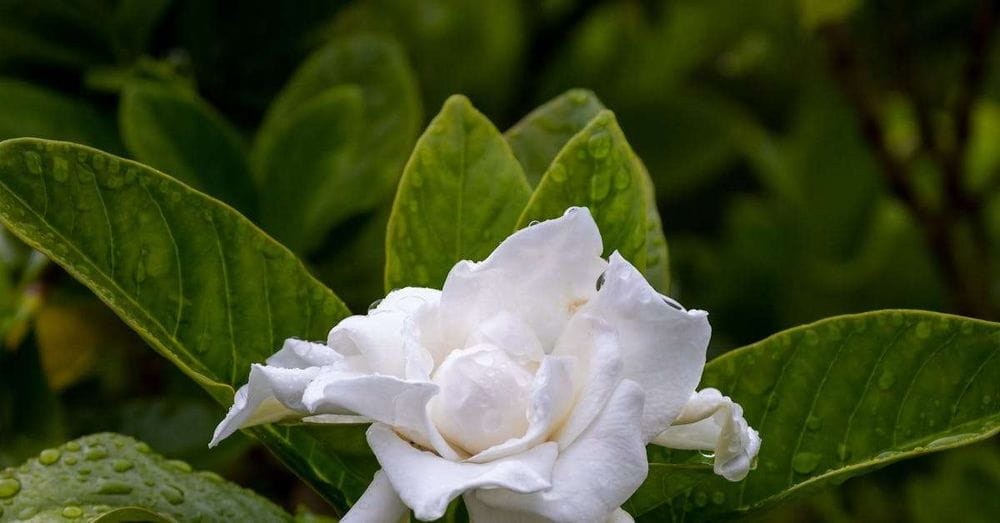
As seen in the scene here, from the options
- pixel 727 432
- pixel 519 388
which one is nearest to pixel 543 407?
pixel 519 388

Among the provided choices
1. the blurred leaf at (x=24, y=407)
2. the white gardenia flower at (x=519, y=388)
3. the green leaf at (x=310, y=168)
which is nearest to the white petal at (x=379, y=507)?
the white gardenia flower at (x=519, y=388)

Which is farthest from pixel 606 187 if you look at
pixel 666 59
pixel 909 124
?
pixel 909 124

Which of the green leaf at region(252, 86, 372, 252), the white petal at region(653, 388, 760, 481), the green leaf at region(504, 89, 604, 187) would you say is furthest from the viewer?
the green leaf at region(252, 86, 372, 252)

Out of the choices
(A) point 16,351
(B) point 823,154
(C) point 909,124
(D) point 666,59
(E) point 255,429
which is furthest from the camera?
(C) point 909,124

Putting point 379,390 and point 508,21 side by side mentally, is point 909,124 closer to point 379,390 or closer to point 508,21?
point 508,21

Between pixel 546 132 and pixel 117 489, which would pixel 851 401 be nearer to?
pixel 546 132

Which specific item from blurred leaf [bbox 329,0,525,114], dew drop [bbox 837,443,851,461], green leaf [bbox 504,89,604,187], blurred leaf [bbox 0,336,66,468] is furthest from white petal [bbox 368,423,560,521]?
blurred leaf [bbox 329,0,525,114]

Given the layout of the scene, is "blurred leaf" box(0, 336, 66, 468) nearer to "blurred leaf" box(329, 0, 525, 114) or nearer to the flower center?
the flower center

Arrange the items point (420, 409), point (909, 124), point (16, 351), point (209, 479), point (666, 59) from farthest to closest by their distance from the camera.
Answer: point (909, 124) < point (666, 59) < point (16, 351) < point (209, 479) < point (420, 409)
